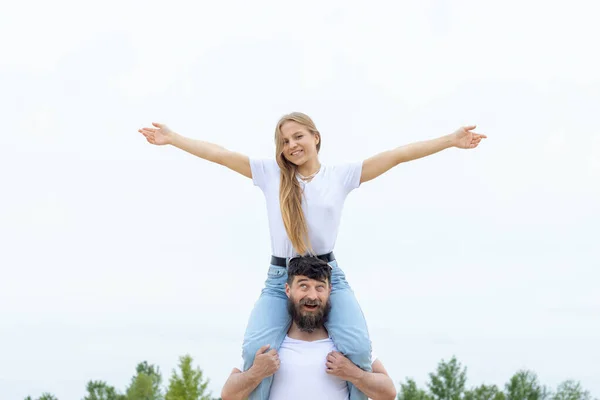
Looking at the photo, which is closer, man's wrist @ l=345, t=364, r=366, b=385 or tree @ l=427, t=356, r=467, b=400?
man's wrist @ l=345, t=364, r=366, b=385

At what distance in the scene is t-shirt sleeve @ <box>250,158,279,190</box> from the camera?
31.0ft

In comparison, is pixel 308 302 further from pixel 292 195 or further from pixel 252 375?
pixel 292 195

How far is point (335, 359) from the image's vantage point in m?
9.11

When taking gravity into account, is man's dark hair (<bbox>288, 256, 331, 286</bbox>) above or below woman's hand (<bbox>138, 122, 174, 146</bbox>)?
below

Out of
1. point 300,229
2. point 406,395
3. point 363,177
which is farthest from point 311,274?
point 406,395

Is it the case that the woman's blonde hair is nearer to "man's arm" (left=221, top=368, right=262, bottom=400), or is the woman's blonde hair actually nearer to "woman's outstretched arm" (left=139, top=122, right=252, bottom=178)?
"woman's outstretched arm" (left=139, top=122, right=252, bottom=178)

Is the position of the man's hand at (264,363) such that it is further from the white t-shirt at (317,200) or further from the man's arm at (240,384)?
the white t-shirt at (317,200)

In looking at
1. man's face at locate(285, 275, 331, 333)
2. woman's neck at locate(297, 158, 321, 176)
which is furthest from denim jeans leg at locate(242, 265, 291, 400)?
woman's neck at locate(297, 158, 321, 176)

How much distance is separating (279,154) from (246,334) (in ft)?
6.06

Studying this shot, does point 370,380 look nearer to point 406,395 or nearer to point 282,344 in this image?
point 282,344

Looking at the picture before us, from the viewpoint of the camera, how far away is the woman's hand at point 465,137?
9305 mm

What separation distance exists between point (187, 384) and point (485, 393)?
15363mm

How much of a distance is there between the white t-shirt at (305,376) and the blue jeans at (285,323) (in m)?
0.12

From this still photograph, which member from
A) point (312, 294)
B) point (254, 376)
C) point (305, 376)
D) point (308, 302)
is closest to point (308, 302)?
point (308, 302)
